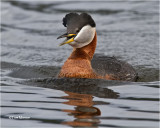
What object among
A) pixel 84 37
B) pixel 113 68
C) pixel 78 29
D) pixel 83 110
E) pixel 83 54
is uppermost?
pixel 78 29

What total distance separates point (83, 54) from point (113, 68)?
102 cm

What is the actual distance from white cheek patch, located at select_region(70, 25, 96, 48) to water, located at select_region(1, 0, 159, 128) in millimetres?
859

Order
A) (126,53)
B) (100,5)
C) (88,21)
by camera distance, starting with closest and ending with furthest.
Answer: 1. (88,21)
2. (126,53)
3. (100,5)

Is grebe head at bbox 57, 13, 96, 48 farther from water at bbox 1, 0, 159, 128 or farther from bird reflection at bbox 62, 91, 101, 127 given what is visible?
bird reflection at bbox 62, 91, 101, 127

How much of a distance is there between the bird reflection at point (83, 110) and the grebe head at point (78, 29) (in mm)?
1321

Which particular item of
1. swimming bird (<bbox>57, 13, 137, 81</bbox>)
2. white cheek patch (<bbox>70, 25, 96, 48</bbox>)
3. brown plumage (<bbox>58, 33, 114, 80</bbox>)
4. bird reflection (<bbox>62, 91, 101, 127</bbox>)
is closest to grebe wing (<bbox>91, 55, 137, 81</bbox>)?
swimming bird (<bbox>57, 13, 137, 81</bbox>)

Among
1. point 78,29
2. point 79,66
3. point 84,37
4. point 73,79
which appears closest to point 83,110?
point 73,79

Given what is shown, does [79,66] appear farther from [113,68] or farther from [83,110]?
[83,110]

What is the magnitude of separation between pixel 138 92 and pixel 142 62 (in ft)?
12.8

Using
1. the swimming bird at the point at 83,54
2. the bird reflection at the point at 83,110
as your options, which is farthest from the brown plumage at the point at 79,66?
the bird reflection at the point at 83,110

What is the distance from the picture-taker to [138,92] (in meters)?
9.60

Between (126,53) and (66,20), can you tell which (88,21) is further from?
A: (126,53)

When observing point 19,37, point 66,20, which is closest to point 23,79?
point 66,20

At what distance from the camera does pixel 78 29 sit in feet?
33.3
